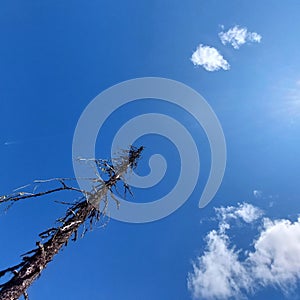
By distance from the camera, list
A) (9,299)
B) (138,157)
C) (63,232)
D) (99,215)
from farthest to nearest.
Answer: (138,157), (99,215), (63,232), (9,299)

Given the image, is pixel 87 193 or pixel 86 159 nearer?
pixel 87 193

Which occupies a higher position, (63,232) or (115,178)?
(115,178)

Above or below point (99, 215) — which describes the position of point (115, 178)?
above

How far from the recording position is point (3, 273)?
205 inches

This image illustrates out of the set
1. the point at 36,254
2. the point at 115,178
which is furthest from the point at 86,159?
the point at 36,254

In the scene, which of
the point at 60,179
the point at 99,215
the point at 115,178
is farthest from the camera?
the point at 115,178

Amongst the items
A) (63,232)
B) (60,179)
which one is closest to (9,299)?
(63,232)

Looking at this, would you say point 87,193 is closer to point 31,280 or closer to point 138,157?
point 31,280

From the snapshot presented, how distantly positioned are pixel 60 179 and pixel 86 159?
1292 millimetres

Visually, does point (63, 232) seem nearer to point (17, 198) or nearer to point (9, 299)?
point (17, 198)

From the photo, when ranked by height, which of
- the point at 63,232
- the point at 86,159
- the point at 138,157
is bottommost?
the point at 63,232

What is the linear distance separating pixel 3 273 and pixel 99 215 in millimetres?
3154

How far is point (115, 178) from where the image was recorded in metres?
8.93

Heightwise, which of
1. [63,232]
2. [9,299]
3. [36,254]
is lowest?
[9,299]
